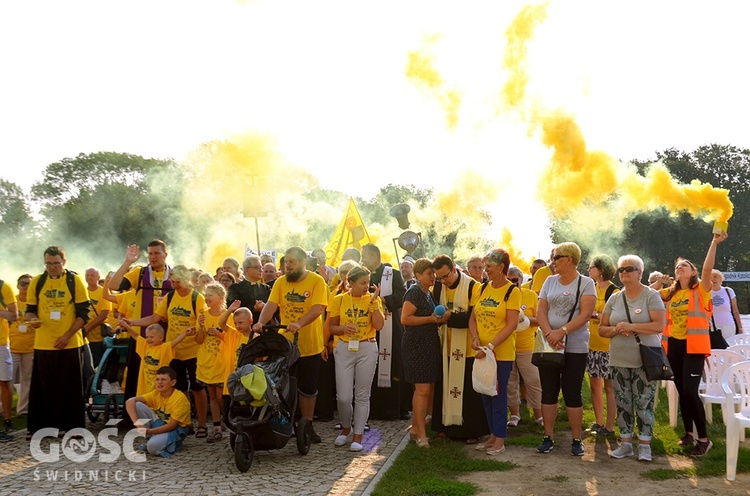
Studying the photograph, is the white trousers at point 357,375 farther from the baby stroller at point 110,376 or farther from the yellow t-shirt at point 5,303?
the yellow t-shirt at point 5,303

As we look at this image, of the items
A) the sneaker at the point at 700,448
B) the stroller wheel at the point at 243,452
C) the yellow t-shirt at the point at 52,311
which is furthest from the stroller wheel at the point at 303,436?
the sneaker at the point at 700,448

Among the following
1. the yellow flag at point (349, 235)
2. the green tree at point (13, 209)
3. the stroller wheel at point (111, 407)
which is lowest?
the stroller wheel at point (111, 407)

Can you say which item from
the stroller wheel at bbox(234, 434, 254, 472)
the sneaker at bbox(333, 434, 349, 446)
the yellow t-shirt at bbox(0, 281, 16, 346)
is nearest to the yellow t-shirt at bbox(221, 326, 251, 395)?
the sneaker at bbox(333, 434, 349, 446)

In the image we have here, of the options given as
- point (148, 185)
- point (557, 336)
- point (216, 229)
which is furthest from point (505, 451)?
point (148, 185)

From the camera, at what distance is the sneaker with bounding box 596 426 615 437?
341 inches

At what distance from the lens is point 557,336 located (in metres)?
7.48

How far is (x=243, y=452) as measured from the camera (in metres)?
7.14

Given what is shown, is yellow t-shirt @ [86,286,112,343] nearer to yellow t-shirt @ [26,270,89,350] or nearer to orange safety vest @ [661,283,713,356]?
yellow t-shirt @ [26,270,89,350]

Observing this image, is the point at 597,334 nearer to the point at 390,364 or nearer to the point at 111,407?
the point at 390,364

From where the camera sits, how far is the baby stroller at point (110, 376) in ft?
31.1

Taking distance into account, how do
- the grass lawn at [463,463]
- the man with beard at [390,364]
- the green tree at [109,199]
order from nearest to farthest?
the grass lawn at [463,463]
the man with beard at [390,364]
the green tree at [109,199]

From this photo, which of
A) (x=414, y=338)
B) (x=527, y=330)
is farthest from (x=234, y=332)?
(x=527, y=330)

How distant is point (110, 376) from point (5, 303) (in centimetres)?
156

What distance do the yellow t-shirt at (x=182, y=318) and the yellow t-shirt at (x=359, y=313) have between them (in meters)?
1.79
